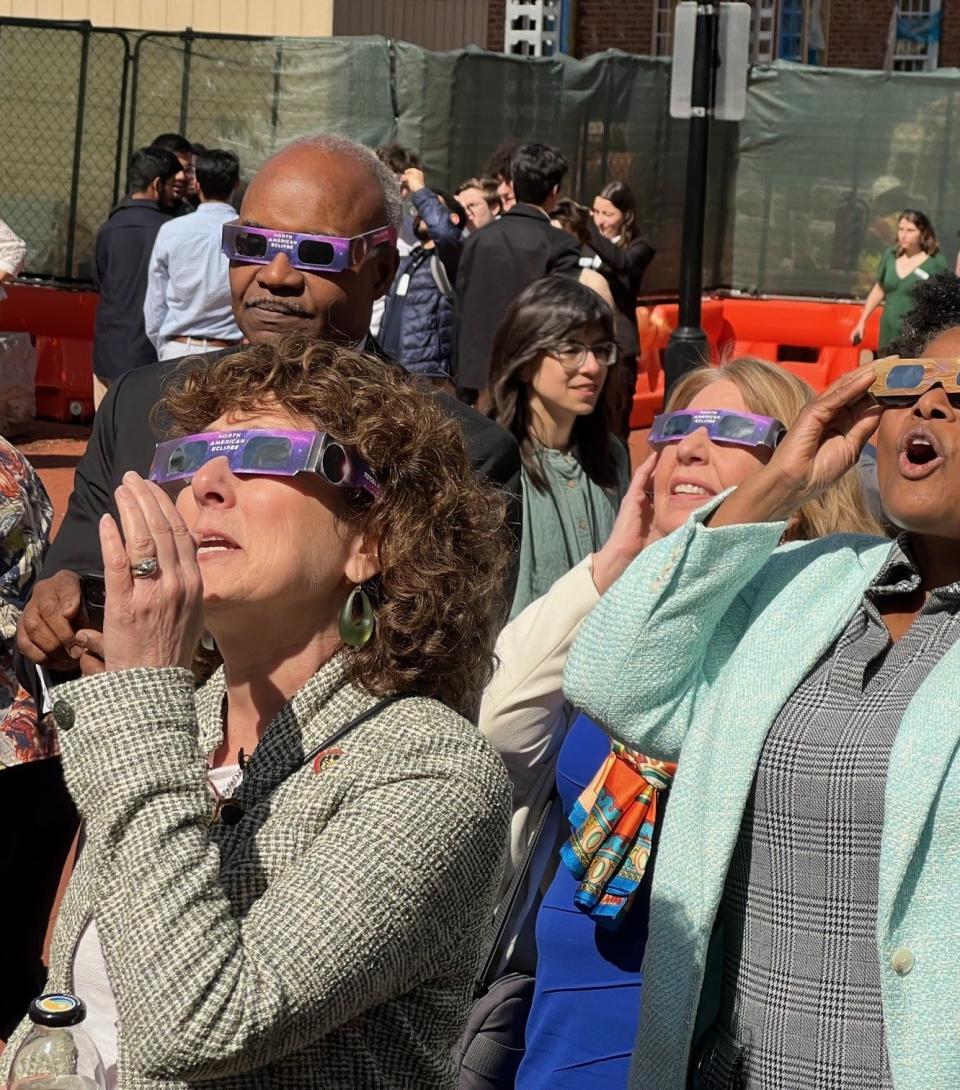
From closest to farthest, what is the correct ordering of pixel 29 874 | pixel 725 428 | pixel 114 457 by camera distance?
pixel 114 457
pixel 725 428
pixel 29 874

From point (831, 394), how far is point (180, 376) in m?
1.14

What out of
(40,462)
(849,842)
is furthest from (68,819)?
(40,462)

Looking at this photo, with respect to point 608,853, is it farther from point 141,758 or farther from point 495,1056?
point 141,758

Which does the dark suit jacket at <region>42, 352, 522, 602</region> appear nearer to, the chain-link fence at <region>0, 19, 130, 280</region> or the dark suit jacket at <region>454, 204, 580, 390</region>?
the dark suit jacket at <region>454, 204, 580, 390</region>

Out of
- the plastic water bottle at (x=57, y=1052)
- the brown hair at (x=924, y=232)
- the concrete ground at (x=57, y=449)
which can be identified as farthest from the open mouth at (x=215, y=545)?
→ the brown hair at (x=924, y=232)

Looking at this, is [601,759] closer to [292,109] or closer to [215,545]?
[215,545]

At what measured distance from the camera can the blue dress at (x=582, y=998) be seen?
3.35 meters

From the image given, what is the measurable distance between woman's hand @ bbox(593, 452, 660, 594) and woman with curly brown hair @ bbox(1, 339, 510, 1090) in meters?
1.02

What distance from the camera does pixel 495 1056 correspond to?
3768 millimetres

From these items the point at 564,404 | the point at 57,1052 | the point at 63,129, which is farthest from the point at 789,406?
the point at 63,129

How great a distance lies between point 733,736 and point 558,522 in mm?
2460

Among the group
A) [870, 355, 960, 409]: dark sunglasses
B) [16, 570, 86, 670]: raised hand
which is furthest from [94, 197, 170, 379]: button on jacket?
[870, 355, 960, 409]: dark sunglasses

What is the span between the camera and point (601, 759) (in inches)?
144

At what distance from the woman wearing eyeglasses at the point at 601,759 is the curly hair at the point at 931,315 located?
732 mm
